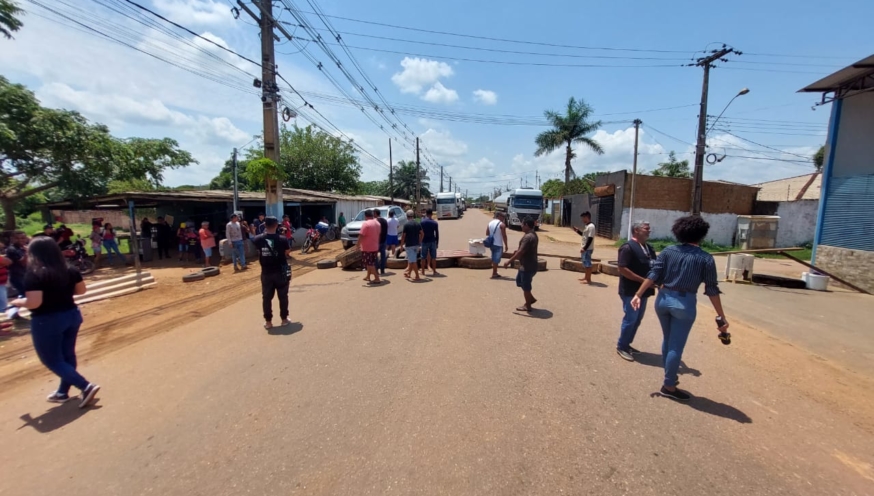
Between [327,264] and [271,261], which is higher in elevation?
[271,261]

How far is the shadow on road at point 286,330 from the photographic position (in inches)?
218

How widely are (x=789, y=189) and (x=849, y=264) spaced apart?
18.7 metres

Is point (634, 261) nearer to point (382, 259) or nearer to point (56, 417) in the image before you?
point (56, 417)

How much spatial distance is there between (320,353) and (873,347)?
26.9 feet

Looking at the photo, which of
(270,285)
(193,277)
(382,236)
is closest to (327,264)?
(382,236)

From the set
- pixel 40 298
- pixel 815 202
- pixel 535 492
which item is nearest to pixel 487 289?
pixel 535 492

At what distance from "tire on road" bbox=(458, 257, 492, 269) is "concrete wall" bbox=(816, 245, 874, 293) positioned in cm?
968

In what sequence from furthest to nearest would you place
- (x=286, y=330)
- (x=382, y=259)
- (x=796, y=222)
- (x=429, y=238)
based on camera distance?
1. (x=796, y=222)
2. (x=382, y=259)
3. (x=429, y=238)
4. (x=286, y=330)

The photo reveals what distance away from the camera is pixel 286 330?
5.67m

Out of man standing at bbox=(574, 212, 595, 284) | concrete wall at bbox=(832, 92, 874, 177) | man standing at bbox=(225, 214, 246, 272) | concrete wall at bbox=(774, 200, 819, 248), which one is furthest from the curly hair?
concrete wall at bbox=(774, 200, 819, 248)

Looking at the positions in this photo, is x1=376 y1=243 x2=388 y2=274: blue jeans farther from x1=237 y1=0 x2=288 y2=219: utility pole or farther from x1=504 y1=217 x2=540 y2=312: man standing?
x1=237 y1=0 x2=288 y2=219: utility pole

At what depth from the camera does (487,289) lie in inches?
318

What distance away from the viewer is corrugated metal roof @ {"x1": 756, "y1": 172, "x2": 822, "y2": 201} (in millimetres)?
22453

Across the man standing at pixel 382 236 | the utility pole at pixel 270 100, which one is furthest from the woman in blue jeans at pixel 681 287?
the utility pole at pixel 270 100
